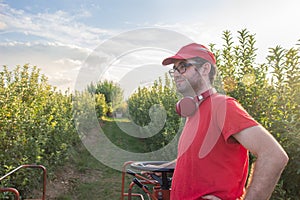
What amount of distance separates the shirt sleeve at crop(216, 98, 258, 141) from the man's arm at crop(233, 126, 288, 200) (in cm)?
3

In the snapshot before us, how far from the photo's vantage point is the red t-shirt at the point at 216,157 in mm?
1571

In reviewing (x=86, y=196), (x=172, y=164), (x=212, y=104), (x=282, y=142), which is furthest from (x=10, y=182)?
(x=212, y=104)

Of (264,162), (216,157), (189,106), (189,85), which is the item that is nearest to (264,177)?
(264,162)

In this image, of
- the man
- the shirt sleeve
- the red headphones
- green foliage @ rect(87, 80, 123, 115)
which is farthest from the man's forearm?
green foliage @ rect(87, 80, 123, 115)

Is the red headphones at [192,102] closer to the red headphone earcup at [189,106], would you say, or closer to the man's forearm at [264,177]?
the red headphone earcup at [189,106]

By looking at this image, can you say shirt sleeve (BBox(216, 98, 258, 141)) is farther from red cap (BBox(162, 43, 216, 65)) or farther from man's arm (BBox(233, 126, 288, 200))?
red cap (BBox(162, 43, 216, 65))

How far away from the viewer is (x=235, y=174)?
1.64 m

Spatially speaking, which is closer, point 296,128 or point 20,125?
point 296,128

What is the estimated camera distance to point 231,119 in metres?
1.51

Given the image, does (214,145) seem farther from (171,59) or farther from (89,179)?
(89,179)

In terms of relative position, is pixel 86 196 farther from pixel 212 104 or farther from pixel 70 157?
pixel 212 104

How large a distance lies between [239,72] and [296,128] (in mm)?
1410

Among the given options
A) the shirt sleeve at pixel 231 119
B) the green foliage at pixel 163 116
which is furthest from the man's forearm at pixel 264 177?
the green foliage at pixel 163 116

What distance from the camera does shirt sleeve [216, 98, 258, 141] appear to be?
1.48 metres
